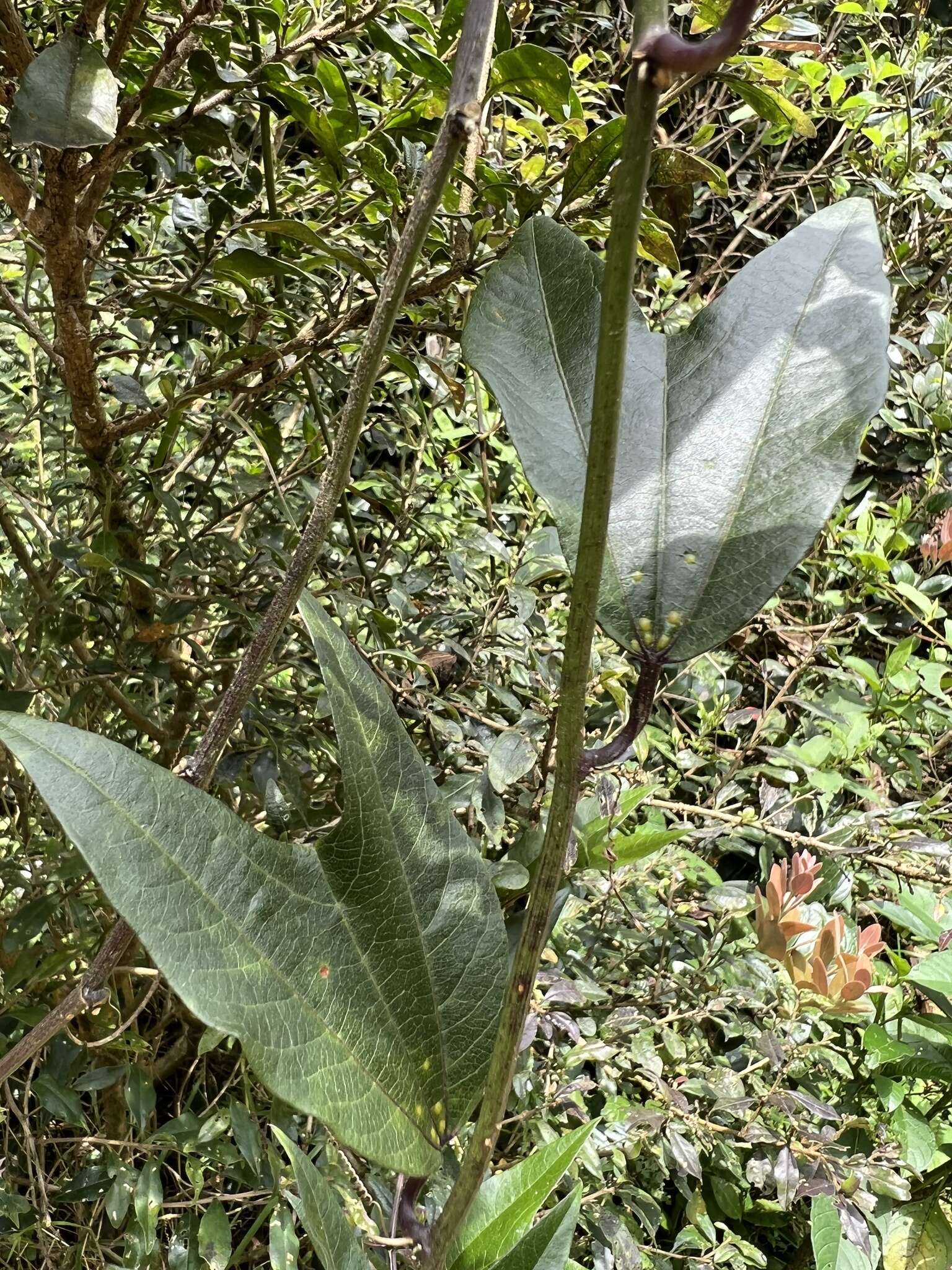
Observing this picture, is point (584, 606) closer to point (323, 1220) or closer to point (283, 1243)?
point (323, 1220)

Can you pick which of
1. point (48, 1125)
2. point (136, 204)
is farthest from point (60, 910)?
point (136, 204)

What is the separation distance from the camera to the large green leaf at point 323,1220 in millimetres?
240

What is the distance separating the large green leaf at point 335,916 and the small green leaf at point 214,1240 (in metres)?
0.51

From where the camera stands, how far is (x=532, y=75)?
529mm

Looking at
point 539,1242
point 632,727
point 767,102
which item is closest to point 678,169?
point 767,102

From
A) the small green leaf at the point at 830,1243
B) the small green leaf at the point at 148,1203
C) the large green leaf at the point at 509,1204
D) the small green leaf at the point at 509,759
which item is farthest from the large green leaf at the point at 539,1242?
the small green leaf at the point at 830,1243

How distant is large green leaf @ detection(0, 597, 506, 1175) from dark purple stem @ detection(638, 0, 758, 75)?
0.15m

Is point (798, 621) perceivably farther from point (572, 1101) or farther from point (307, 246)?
point (307, 246)

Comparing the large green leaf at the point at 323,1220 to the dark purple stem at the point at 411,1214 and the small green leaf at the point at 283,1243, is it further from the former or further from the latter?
the small green leaf at the point at 283,1243

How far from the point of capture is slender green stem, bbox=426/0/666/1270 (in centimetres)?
18

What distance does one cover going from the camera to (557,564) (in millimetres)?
782

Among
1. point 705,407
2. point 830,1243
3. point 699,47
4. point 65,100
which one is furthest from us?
point 830,1243

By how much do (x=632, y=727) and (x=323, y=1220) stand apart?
0.15m

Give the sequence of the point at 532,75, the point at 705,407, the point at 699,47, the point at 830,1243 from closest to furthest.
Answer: the point at 699,47, the point at 705,407, the point at 532,75, the point at 830,1243
